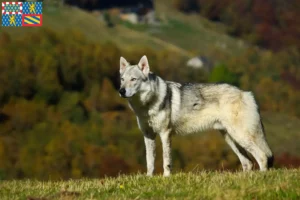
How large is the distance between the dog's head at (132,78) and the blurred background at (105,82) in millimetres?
43200

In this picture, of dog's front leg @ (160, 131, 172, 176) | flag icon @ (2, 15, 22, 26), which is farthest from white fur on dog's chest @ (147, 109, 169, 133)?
flag icon @ (2, 15, 22, 26)

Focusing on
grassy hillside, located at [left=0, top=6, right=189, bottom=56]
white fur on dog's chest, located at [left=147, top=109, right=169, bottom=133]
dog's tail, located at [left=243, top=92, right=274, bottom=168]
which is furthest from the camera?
grassy hillside, located at [left=0, top=6, right=189, bottom=56]

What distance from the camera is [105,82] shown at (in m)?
134

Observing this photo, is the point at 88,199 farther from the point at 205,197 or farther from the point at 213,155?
the point at 213,155

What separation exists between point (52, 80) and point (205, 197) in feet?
375

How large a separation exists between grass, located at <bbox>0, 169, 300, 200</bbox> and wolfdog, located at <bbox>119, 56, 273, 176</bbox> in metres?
1.78

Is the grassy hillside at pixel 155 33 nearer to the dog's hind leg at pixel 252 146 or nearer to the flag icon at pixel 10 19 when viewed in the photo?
the flag icon at pixel 10 19

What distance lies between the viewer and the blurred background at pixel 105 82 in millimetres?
91750

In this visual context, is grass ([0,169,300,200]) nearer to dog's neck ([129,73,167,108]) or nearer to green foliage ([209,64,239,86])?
dog's neck ([129,73,167,108])

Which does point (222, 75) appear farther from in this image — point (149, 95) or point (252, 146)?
point (149, 95)

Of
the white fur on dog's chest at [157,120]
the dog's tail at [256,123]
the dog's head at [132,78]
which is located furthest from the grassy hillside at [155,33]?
the white fur on dog's chest at [157,120]

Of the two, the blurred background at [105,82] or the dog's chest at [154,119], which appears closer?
the dog's chest at [154,119]

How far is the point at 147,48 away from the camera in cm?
15638

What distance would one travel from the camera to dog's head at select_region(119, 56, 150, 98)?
47.0ft
